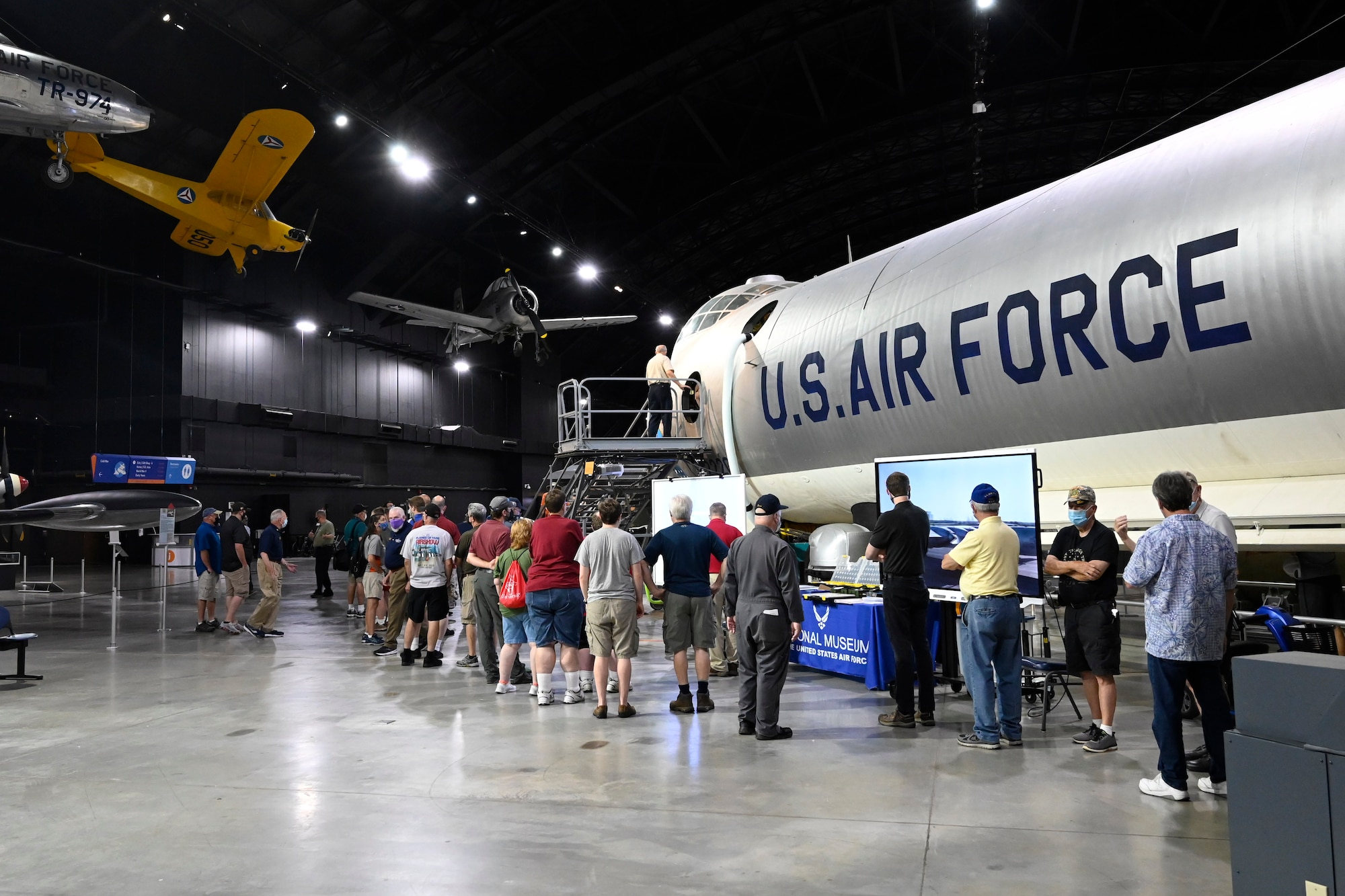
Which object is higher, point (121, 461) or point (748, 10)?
point (748, 10)

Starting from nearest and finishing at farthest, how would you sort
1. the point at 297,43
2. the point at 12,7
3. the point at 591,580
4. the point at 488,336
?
the point at 591,580 → the point at 12,7 → the point at 297,43 → the point at 488,336

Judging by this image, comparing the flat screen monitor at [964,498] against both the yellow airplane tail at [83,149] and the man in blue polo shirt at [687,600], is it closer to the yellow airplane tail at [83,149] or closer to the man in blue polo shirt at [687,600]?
the man in blue polo shirt at [687,600]

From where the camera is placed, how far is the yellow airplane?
1734 centimetres

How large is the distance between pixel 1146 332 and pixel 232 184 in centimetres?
1877

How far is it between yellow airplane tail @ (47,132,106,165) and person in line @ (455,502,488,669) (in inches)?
543

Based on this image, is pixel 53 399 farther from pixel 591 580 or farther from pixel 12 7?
pixel 591 580

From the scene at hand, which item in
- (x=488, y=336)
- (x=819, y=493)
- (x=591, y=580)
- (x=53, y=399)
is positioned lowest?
(x=591, y=580)

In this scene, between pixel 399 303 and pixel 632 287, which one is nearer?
pixel 399 303

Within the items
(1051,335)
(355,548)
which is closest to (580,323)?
(355,548)

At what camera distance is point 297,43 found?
18.7 m

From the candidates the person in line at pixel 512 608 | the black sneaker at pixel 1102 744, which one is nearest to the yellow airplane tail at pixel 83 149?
the person in line at pixel 512 608

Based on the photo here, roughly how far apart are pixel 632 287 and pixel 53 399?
18.5 meters

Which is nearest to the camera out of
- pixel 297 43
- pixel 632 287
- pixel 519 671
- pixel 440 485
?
pixel 519 671

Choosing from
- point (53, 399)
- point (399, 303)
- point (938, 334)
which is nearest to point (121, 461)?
point (53, 399)
